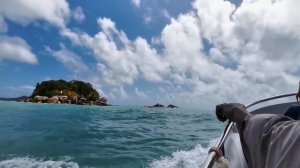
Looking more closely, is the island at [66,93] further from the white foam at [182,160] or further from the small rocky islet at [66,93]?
the white foam at [182,160]

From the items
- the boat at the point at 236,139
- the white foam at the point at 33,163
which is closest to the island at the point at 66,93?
the white foam at the point at 33,163

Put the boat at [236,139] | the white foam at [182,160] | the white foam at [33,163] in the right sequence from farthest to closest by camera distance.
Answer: the white foam at [182,160] → the white foam at [33,163] → the boat at [236,139]

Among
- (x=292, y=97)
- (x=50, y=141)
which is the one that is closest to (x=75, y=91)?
(x=50, y=141)

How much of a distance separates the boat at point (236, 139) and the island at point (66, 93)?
88.2 metres

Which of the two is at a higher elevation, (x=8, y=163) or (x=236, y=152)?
(x=236, y=152)

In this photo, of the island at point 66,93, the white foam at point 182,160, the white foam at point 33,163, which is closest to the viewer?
the white foam at point 33,163

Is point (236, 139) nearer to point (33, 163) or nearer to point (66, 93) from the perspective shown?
point (33, 163)

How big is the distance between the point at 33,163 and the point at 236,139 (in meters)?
5.48

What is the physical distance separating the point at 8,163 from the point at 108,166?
2.38 meters

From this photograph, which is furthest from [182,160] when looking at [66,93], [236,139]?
[66,93]

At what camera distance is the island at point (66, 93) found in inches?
3526

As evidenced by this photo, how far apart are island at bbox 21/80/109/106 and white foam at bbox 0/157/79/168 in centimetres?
8360

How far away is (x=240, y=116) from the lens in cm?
163

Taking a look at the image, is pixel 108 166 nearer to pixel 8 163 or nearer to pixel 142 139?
pixel 8 163
